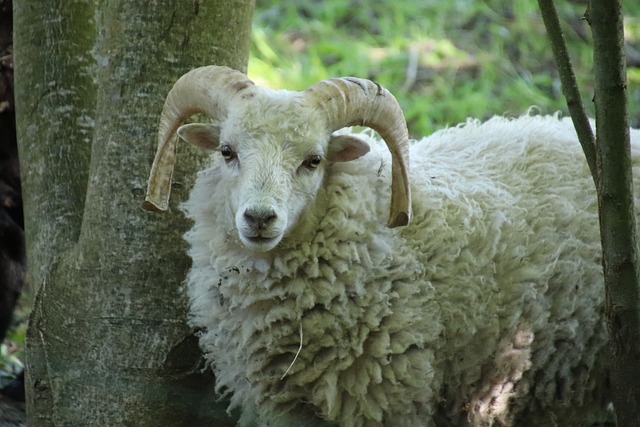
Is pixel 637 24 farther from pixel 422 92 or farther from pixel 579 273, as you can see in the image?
pixel 579 273

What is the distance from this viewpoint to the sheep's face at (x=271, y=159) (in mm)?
3705

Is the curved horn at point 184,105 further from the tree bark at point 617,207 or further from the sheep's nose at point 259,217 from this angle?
the tree bark at point 617,207

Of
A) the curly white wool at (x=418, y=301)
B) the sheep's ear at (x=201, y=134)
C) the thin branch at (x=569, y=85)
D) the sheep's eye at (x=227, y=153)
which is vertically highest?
the thin branch at (x=569, y=85)

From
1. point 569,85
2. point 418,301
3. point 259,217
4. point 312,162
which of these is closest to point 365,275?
point 418,301

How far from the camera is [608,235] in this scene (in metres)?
3.49

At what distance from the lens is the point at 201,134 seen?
13.6 feet

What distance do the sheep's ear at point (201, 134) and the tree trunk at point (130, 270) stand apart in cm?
24

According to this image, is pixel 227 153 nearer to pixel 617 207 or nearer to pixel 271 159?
pixel 271 159

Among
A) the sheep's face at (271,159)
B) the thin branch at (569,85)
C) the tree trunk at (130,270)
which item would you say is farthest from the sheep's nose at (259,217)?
the thin branch at (569,85)

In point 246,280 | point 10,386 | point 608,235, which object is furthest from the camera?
point 10,386

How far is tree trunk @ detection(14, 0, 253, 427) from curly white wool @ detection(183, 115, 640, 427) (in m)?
0.16

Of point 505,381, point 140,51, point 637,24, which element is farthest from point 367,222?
point 637,24

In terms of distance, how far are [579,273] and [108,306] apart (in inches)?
83.0

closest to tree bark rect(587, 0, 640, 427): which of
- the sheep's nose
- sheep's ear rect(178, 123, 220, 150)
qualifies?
the sheep's nose
